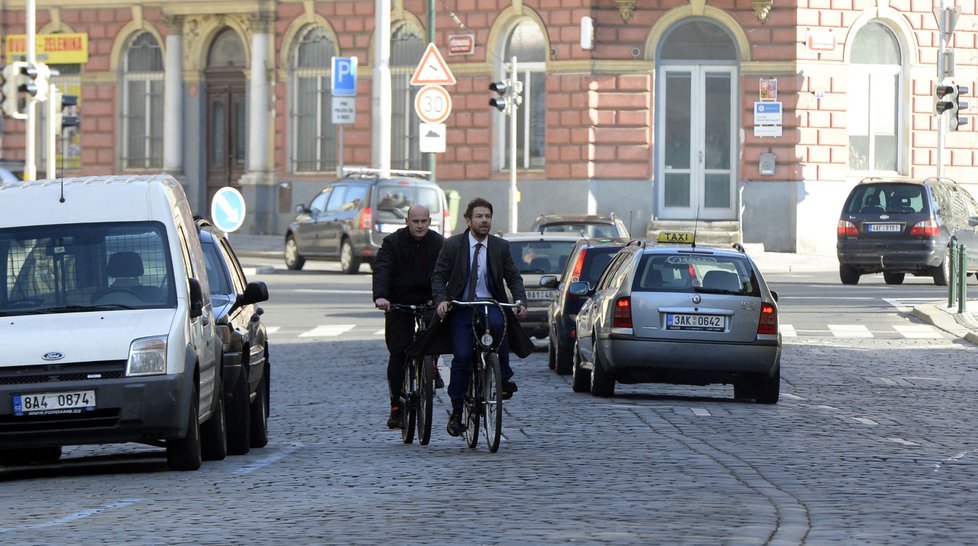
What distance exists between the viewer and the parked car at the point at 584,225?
2856 centimetres

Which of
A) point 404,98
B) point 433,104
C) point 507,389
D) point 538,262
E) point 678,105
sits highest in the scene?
point 404,98

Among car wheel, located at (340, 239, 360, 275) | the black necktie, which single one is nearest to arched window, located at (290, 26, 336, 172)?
car wheel, located at (340, 239, 360, 275)

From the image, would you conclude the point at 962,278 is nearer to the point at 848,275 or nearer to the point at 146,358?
the point at 848,275

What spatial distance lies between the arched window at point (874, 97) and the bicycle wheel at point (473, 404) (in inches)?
1210

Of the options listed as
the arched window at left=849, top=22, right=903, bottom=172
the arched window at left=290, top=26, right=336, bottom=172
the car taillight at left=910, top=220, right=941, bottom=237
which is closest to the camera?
the car taillight at left=910, top=220, right=941, bottom=237

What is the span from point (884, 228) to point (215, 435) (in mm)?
22025

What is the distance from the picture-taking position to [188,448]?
40.4ft

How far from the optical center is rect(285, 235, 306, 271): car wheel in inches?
1563

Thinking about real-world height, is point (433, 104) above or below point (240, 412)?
above

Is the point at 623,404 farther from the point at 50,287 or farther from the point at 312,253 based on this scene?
the point at 312,253

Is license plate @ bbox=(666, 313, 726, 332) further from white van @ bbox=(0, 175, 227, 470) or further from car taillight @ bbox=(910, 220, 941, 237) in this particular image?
car taillight @ bbox=(910, 220, 941, 237)

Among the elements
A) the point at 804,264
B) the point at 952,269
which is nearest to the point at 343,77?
the point at 804,264

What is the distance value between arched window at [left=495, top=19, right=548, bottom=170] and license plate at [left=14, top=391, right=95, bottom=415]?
105 ft

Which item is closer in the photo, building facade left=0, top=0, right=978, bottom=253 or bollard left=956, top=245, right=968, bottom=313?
bollard left=956, top=245, right=968, bottom=313
